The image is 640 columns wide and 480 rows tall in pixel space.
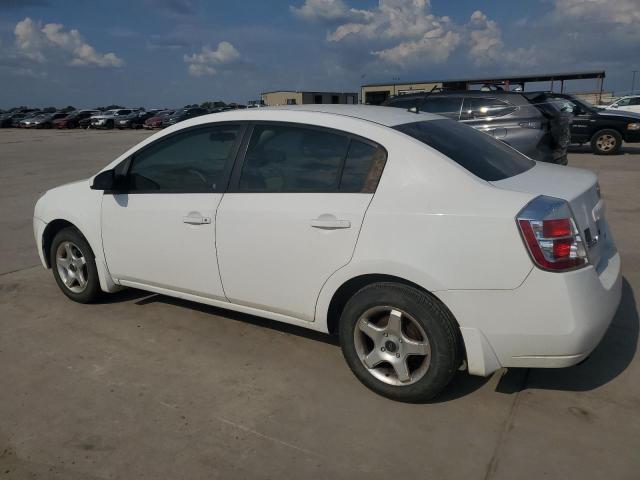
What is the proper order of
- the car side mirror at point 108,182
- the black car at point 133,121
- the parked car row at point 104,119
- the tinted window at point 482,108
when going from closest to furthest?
the car side mirror at point 108,182 → the tinted window at point 482,108 → the parked car row at point 104,119 → the black car at point 133,121

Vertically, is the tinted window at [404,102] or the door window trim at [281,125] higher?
the tinted window at [404,102]

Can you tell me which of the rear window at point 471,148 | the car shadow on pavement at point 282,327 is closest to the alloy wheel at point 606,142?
the rear window at point 471,148

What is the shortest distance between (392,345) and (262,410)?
2.68 ft

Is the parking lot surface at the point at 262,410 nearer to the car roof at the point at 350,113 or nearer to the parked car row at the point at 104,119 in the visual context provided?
the car roof at the point at 350,113

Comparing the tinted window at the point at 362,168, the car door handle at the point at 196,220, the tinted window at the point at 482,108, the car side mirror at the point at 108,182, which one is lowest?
the car door handle at the point at 196,220

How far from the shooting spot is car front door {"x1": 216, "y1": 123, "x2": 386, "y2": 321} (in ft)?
10.2

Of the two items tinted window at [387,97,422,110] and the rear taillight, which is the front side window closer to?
the rear taillight

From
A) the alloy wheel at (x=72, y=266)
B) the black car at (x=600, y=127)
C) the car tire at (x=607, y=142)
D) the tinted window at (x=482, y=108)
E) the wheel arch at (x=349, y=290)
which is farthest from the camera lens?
the car tire at (x=607, y=142)

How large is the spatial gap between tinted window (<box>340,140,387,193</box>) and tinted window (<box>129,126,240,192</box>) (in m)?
0.91

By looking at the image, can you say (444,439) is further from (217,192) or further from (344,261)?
(217,192)

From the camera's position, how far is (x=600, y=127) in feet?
50.1

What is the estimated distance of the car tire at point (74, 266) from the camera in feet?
14.8

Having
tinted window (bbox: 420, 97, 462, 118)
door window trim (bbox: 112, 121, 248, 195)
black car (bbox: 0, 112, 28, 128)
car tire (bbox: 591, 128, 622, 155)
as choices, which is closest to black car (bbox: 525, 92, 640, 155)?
car tire (bbox: 591, 128, 622, 155)

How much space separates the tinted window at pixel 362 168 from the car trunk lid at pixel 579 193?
0.63 meters
